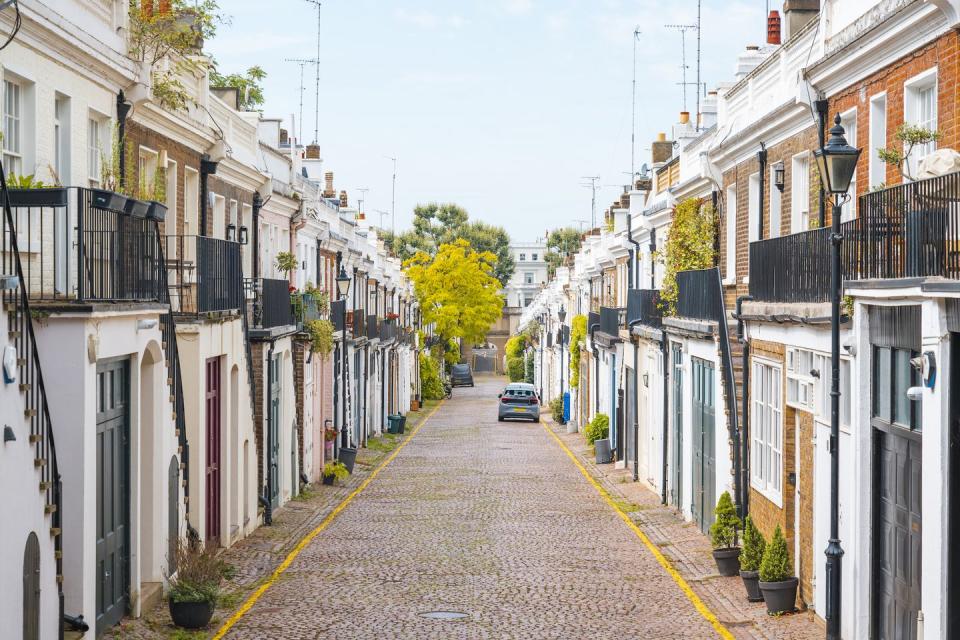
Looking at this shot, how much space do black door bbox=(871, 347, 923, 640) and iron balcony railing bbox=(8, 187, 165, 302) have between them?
295 inches

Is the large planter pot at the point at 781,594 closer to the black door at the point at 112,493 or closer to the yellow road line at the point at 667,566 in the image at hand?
the yellow road line at the point at 667,566

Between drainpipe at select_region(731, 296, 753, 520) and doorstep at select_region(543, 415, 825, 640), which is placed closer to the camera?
doorstep at select_region(543, 415, 825, 640)

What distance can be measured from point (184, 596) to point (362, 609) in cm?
252

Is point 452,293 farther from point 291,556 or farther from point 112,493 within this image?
point 112,493

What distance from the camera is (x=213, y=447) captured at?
61.9ft

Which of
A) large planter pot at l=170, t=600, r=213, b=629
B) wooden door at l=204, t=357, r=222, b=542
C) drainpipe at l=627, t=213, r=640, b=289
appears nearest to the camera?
large planter pot at l=170, t=600, r=213, b=629

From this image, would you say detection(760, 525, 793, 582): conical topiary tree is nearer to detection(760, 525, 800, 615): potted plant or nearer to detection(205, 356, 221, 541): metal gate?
detection(760, 525, 800, 615): potted plant

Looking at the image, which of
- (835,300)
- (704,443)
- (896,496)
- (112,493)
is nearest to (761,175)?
(704,443)

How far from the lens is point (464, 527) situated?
2244cm

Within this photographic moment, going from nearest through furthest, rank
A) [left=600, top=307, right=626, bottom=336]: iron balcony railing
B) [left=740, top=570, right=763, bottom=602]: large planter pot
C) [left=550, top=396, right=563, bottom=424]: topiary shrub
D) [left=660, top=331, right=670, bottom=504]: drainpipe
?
[left=740, top=570, right=763, bottom=602]: large planter pot, [left=660, top=331, right=670, bottom=504]: drainpipe, [left=600, top=307, right=626, bottom=336]: iron balcony railing, [left=550, top=396, right=563, bottom=424]: topiary shrub

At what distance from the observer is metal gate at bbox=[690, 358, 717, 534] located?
20125 millimetres

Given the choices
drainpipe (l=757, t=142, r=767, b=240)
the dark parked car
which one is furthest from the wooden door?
the dark parked car

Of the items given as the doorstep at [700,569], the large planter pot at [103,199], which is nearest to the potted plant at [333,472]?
the doorstep at [700,569]

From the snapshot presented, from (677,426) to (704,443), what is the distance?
300 centimetres
